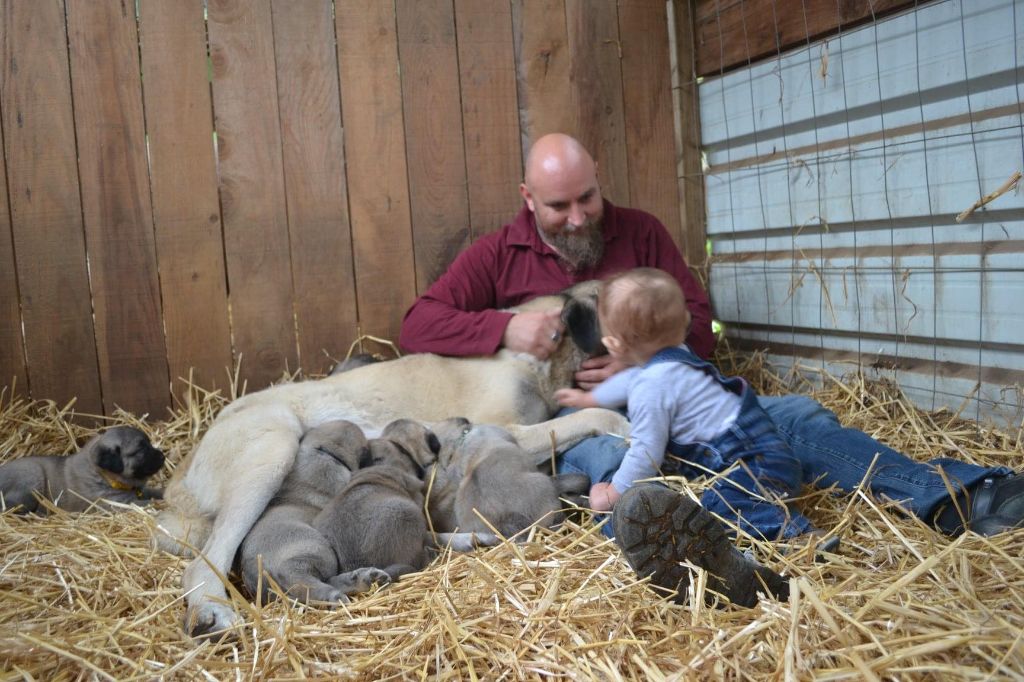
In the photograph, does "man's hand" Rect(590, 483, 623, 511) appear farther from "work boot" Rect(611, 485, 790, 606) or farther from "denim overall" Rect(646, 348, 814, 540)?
"work boot" Rect(611, 485, 790, 606)

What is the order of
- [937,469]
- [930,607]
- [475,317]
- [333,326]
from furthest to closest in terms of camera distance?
[333,326] < [475,317] < [937,469] < [930,607]

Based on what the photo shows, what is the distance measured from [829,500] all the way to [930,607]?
1.19m

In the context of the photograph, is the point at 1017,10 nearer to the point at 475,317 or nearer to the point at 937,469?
the point at 937,469

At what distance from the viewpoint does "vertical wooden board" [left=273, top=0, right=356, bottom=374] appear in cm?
499

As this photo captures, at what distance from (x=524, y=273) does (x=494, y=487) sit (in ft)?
6.36

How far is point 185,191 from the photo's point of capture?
4898mm

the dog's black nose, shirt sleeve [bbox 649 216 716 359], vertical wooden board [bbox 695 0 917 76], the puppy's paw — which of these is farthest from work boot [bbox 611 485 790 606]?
vertical wooden board [bbox 695 0 917 76]

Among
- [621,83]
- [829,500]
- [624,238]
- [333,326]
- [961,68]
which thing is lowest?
[829,500]

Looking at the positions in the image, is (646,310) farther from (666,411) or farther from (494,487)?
(494,487)

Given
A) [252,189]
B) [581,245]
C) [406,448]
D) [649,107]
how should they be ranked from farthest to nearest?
[649,107]
[252,189]
[581,245]
[406,448]

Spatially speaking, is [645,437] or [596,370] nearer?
[645,437]

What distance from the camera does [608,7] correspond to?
217 inches

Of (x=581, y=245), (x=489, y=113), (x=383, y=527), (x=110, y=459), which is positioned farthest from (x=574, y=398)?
(x=110, y=459)

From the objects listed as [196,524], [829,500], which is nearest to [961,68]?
[829,500]
